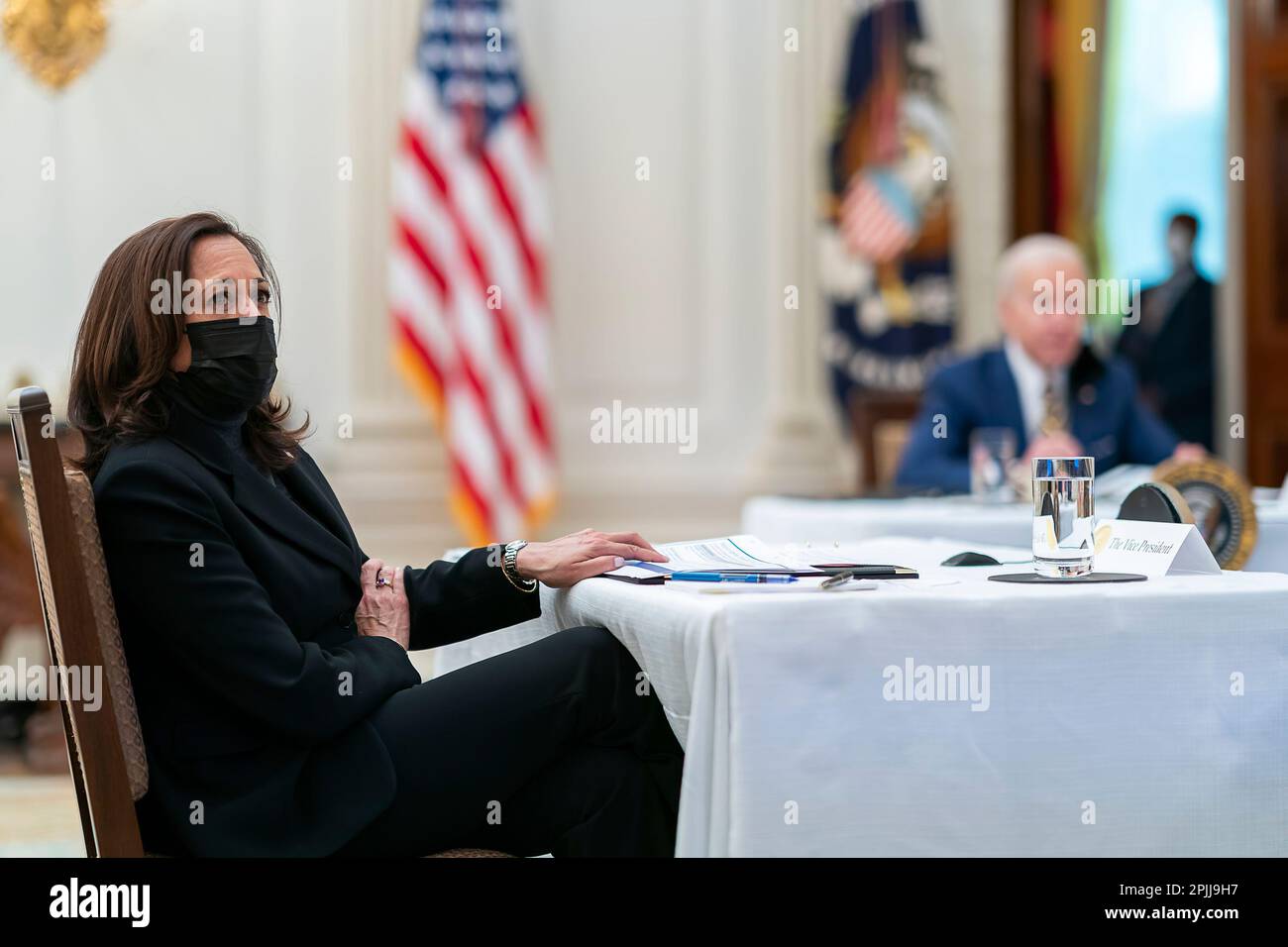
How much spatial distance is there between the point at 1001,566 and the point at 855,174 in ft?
13.4

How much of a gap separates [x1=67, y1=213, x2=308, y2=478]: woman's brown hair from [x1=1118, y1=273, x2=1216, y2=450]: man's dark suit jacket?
15.9 ft

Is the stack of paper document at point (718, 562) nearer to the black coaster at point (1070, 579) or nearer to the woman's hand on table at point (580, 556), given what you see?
the woman's hand on table at point (580, 556)

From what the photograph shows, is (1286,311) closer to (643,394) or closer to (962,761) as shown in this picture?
(643,394)

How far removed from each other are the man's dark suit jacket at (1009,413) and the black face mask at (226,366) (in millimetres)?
2053

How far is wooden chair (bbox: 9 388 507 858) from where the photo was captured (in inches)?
53.0

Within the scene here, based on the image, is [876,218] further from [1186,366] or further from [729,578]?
[729,578]

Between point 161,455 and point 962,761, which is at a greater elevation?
point 161,455

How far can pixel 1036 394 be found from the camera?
3396 mm

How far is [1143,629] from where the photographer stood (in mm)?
1468

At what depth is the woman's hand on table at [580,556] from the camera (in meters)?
1.71

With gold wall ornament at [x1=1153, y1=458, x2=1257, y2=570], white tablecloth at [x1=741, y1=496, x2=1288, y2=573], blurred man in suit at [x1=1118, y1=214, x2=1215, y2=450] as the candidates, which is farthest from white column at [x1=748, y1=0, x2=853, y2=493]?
Answer: gold wall ornament at [x1=1153, y1=458, x2=1257, y2=570]

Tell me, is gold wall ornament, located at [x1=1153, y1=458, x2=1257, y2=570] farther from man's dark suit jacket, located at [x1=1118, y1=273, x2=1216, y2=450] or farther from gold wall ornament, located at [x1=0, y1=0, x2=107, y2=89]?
gold wall ornament, located at [x1=0, y1=0, x2=107, y2=89]
